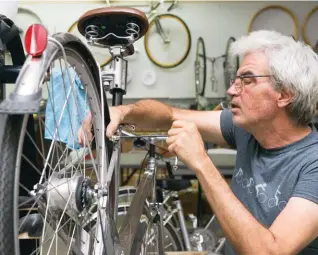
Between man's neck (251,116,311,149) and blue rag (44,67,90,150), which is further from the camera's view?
man's neck (251,116,311,149)

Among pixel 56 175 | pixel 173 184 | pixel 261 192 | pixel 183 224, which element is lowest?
pixel 183 224

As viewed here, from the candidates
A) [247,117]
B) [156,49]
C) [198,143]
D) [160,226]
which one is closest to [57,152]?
[198,143]

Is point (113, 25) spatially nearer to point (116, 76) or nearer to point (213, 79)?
point (116, 76)

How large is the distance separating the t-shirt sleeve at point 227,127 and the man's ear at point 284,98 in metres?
0.29

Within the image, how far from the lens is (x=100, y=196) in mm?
885

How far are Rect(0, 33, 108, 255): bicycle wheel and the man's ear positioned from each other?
48 centimetres

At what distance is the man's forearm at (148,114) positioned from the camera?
4.10ft

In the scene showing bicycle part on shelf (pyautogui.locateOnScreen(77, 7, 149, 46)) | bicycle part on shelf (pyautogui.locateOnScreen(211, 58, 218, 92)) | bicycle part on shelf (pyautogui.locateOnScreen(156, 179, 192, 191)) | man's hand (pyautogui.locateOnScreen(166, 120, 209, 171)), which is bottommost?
bicycle part on shelf (pyautogui.locateOnScreen(156, 179, 192, 191))

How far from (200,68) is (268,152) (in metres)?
2.49

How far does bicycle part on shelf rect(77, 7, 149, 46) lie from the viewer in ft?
3.57

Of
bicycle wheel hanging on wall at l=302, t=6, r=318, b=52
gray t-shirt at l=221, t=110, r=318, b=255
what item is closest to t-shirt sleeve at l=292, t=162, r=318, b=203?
gray t-shirt at l=221, t=110, r=318, b=255

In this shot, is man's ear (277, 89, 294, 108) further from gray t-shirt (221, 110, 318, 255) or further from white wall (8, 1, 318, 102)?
white wall (8, 1, 318, 102)

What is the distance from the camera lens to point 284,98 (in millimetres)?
1048

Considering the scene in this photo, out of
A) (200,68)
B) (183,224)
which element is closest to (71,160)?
(183,224)
